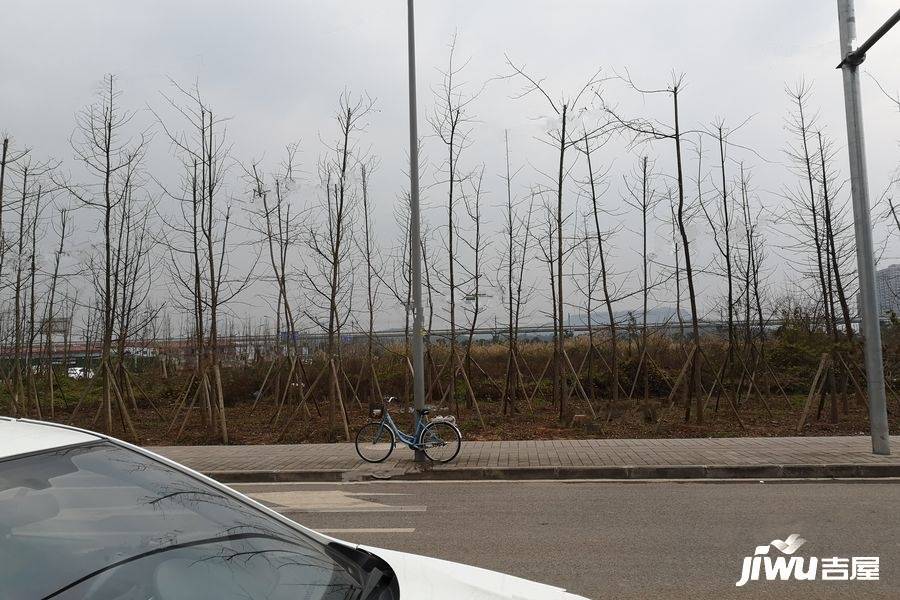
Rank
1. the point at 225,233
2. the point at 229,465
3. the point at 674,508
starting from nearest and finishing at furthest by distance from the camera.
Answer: the point at 674,508
the point at 229,465
the point at 225,233

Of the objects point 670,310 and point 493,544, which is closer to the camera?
point 493,544

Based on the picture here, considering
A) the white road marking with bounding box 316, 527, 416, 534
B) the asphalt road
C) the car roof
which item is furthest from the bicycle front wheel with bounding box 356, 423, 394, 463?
the car roof

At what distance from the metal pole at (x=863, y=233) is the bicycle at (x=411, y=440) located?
6115 mm

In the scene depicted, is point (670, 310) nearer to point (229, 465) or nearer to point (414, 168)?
point (414, 168)

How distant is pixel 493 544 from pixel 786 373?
18.3 metres

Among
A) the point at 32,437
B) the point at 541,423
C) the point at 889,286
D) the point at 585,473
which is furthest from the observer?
the point at 889,286

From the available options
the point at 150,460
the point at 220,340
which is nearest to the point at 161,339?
the point at 220,340

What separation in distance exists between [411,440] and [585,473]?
8.88 ft

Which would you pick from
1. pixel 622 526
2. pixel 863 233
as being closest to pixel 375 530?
pixel 622 526

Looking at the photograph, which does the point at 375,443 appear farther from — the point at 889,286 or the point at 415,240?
the point at 889,286

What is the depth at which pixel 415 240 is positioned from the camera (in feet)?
37.4

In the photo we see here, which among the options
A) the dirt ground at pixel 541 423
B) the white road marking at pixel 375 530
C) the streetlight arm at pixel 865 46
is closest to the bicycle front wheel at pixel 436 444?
the dirt ground at pixel 541 423

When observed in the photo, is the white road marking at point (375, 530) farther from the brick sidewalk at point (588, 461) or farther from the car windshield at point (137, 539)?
the car windshield at point (137, 539)

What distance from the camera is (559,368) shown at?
15.1 metres
